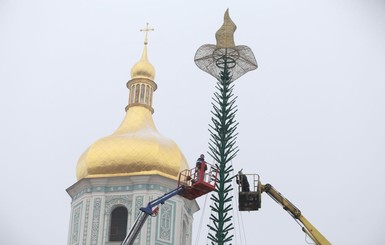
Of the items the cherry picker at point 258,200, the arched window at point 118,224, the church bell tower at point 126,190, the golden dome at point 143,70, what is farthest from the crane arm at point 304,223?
the golden dome at point 143,70

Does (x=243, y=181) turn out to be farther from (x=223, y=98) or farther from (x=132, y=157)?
(x=132, y=157)

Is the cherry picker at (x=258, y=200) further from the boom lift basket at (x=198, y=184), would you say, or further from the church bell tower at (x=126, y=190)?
the church bell tower at (x=126, y=190)

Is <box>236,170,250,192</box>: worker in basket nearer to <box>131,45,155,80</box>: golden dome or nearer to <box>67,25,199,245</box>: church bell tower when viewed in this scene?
<box>67,25,199,245</box>: church bell tower

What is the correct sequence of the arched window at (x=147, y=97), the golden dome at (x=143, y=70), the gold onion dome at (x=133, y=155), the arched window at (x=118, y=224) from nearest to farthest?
the arched window at (x=118, y=224), the gold onion dome at (x=133, y=155), the arched window at (x=147, y=97), the golden dome at (x=143, y=70)

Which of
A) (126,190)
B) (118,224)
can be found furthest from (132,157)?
(118,224)

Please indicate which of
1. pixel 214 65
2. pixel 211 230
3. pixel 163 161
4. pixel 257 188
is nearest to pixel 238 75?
pixel 214 65

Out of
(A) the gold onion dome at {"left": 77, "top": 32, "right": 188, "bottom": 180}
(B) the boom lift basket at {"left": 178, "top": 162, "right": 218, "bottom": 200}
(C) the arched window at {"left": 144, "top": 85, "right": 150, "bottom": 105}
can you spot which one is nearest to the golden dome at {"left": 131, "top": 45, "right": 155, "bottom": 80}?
(C) the arched window at {"left": 144, "top": 85, "right": 150, "bottom": 105}

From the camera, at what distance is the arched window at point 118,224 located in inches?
1767

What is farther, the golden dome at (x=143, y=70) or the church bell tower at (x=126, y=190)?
the golden dome at (x=143, y=70)

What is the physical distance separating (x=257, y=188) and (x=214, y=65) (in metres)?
3.38

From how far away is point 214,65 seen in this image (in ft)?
87.6

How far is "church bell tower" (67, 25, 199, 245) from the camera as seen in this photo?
44.6m

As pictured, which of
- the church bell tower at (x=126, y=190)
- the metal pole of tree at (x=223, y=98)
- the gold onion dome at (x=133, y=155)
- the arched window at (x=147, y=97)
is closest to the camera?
the metal pole of tree at (x=223, y=98)

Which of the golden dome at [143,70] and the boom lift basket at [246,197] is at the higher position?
the golden dome at [143,70]
